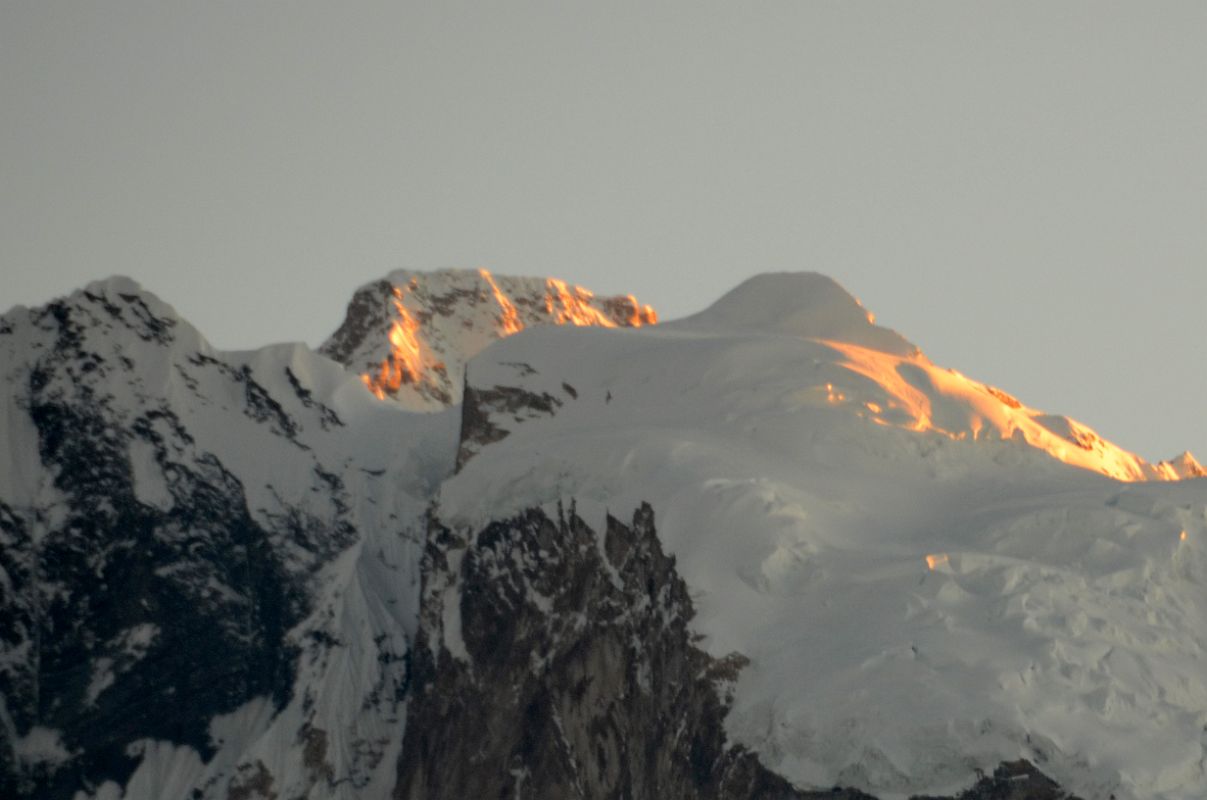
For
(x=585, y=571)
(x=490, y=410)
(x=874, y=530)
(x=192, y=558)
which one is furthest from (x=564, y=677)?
(x=192, y=558)

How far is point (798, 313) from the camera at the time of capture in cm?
16225

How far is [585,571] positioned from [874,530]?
450 inches

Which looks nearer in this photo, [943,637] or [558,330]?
[943,637]

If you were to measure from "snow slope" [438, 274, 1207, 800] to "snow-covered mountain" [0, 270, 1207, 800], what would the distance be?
16 centimetres

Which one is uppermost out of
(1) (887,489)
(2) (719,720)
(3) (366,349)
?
(3) (366,349)

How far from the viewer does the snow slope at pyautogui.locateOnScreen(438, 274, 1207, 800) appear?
A: 399 ft

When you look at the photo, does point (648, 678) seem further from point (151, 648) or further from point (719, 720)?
point (151, 648)

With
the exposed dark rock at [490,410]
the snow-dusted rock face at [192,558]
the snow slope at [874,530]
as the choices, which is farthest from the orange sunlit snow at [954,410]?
the snow-dusted rock face at [192,558]

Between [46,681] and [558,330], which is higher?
[558,330]

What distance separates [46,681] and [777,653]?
162 feet

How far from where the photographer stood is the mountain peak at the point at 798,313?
160m

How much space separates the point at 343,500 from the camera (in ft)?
564

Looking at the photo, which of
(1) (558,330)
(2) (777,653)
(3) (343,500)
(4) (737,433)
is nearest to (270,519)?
(3) (343,500)

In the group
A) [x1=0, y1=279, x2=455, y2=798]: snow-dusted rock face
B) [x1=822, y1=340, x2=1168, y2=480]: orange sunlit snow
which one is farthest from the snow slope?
[x1=0, y1=279, x2=455, y2=798]: snow-dusted rock face
